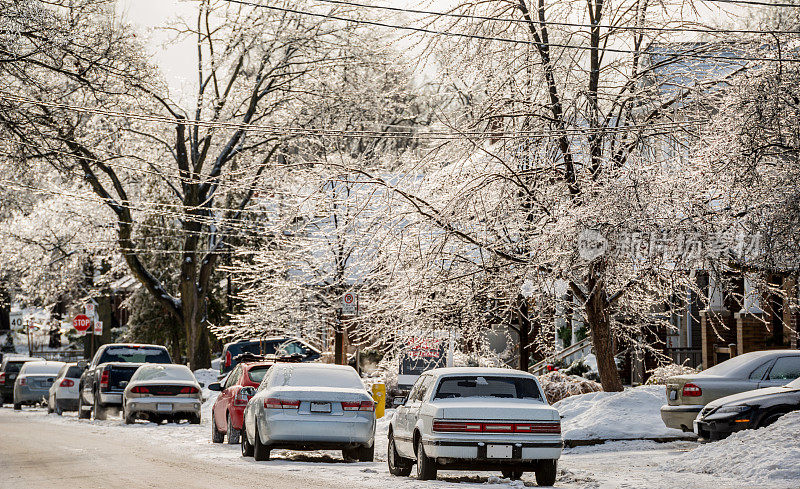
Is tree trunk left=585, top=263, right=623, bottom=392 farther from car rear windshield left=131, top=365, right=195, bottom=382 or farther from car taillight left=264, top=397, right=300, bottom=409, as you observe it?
car rear windshield left=131, top=365, right=195, bottom=382

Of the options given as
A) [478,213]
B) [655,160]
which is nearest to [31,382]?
[478,213]

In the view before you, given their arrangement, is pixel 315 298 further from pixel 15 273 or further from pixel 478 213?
pixel 15 273

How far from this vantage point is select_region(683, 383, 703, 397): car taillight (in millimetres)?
17891

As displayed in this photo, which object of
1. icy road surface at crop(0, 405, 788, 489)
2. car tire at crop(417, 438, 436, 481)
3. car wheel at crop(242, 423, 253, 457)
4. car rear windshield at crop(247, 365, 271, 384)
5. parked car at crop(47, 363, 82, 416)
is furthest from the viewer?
parked car at crop(47, 363, 82, 416)

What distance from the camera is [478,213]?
65.3 ft

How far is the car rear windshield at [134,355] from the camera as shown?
91.6 feet

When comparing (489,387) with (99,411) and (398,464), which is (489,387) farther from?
(99,411)

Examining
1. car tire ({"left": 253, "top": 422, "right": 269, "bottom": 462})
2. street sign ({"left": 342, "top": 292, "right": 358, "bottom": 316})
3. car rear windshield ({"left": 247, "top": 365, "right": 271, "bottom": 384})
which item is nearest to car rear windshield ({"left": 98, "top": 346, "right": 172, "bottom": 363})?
street sign ({"left": 342, "top": 292, "right": 358, "bottom": 316})

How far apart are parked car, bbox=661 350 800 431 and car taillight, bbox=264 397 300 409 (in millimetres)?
6328

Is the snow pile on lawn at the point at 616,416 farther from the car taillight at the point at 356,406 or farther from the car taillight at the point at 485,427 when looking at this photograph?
the car taillight at the point at 485,427

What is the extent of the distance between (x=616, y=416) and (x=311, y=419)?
20.2 ft

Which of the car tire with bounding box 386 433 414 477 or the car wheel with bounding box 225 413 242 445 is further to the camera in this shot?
the car wheel with bounding box 225 413 242 445

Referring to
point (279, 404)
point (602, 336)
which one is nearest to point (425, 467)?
point (279, 404)

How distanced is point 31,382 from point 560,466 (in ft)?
77.6
